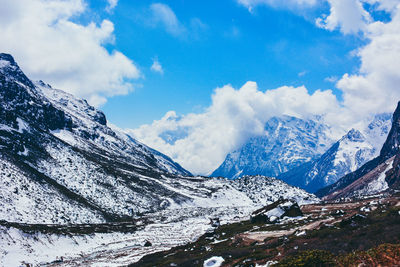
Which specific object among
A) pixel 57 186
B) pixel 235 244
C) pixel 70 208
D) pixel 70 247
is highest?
pixel 57 186

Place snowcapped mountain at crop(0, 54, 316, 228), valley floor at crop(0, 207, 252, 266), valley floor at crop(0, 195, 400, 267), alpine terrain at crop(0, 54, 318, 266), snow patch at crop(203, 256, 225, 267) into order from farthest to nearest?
snowcapped mountain at crop(0, 54, 316, 228) → alpine terrain at crop(0, 54, 318, 266) → valley floor at crop(0, 207, 252, 266) → snow patch at crop(203, 256, 225, 267) → valley floor at crop(0, 195, 400, 267)

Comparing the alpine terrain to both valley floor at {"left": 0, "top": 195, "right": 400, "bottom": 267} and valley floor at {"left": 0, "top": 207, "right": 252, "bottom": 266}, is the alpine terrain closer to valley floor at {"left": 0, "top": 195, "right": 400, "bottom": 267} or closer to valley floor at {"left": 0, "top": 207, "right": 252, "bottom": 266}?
valley floor at {"left": 0, "top": 207, "right": 252, "bottom": 266}

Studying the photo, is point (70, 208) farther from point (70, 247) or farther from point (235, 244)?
point (235, 244)

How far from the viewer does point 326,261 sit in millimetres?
22188

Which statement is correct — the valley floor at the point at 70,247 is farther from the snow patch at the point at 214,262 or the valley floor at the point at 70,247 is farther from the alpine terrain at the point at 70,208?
the snow patch at the point at 214,262

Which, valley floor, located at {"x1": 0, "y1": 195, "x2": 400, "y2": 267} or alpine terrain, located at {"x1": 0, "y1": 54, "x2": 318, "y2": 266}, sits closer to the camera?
valley floor, located at {"x1": 0, "y1": 195, "x2": 400, "y2": 267}

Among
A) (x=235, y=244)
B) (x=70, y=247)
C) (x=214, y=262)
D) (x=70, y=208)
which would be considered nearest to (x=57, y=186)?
(x=70, y=208)

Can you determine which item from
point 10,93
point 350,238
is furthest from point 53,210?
point 10,93

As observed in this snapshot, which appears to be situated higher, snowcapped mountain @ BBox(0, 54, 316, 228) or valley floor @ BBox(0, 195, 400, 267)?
snowcapped mountain @ BBox(0, 54, 316, 228)

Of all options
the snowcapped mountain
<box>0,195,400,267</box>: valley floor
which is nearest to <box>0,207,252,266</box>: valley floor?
<box>0,195,400,267</box>: valley floor

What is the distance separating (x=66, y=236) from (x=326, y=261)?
65.3m

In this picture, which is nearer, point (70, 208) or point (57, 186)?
point (70, 208)

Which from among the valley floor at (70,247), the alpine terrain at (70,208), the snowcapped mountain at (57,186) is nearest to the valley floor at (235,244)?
the valley floor at (70,247)

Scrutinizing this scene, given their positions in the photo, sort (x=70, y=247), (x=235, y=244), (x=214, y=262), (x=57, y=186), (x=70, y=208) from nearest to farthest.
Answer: (x=214, y=262)
(x=235, y=244)
(x=70, y=247)
(x=70, y=208)
(x=57, y=186)
